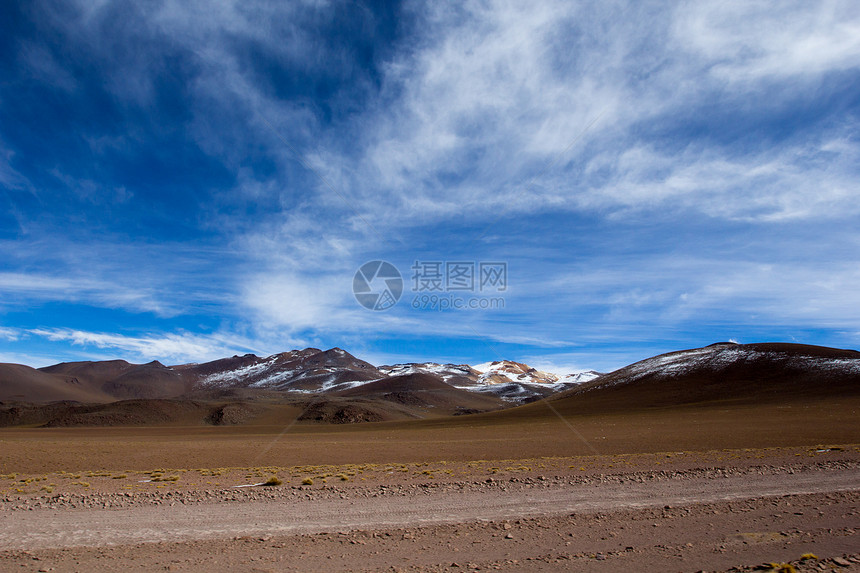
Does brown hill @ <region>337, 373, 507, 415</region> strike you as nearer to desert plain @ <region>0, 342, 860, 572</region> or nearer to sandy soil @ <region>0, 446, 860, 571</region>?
desert plain @ <region>0, 342, 860, 572</region>

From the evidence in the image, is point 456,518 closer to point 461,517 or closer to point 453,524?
point 461,517

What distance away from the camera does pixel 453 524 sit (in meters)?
9.98

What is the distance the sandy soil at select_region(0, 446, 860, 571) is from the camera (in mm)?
7727

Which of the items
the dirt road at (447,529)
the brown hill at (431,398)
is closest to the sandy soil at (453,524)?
the dirt road at (447,529)

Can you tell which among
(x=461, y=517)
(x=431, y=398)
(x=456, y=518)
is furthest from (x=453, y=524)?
(x=431, y=398)

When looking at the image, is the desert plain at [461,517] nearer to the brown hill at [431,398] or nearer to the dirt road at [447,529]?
the dirt road at [447,529]

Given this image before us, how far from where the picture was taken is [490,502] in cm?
1207

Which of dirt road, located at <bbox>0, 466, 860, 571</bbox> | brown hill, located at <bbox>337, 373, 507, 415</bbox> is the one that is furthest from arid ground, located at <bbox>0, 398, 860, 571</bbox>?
brown hill, located at <bbox>337, 373, 507, 415</bbox>

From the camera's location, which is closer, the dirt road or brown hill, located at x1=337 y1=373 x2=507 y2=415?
the dirt road

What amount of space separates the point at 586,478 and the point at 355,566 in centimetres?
1046

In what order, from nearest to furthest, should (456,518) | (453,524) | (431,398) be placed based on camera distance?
(453,524) < (456,518) < (431,398)

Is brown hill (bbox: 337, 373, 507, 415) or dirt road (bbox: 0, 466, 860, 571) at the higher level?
brown hill (bbox: 337, 373, 507, 415)

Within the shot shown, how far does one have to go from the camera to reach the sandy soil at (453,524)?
7.73 m

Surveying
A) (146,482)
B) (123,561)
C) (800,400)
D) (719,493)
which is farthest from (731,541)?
(800,400)
